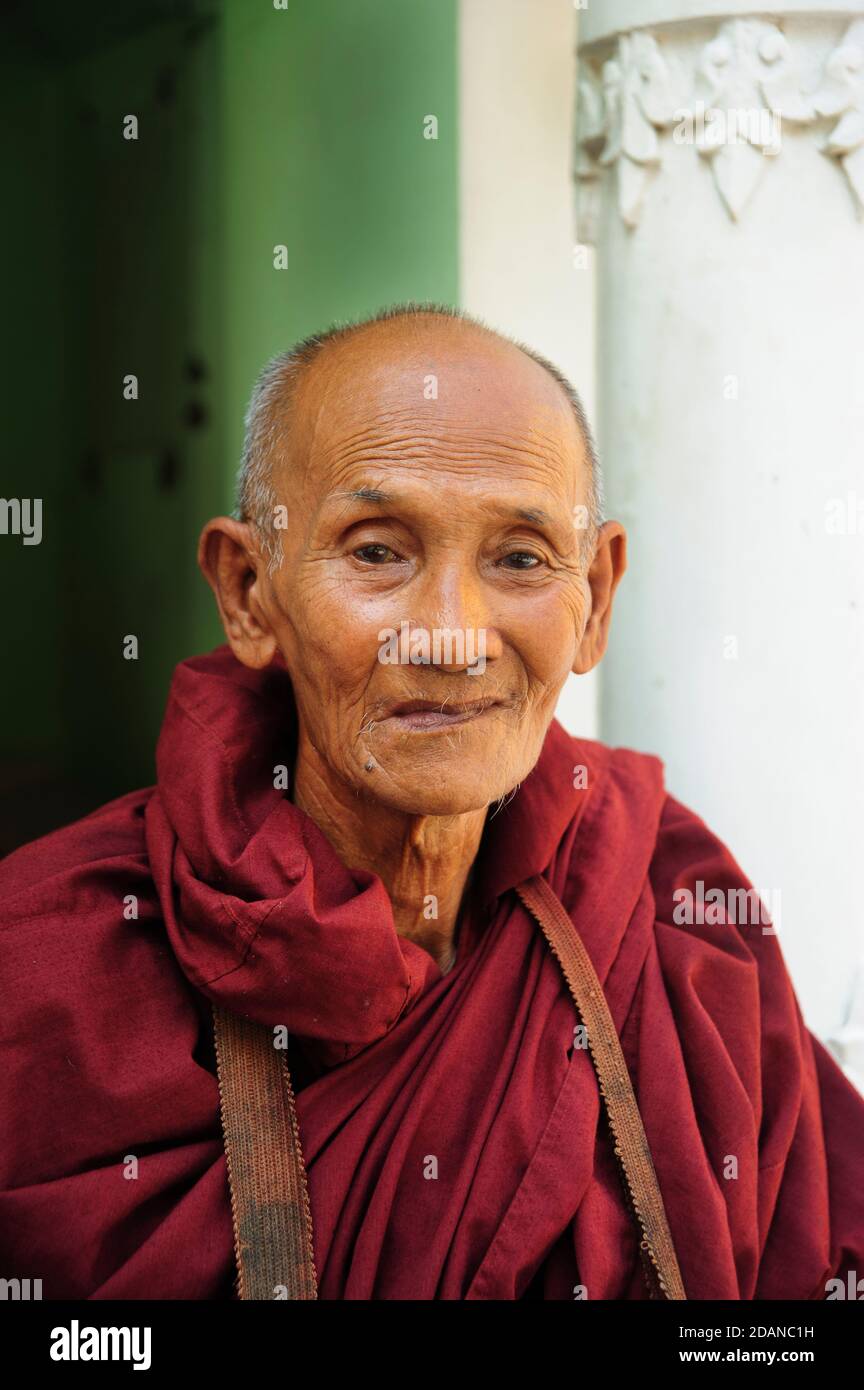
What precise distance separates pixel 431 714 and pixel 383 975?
1.21 feet

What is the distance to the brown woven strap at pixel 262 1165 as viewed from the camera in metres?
1.75

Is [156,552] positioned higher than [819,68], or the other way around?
[819,68]

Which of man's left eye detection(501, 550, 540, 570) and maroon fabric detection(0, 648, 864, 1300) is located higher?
man's left eye detection(501, 550, 540, 570)

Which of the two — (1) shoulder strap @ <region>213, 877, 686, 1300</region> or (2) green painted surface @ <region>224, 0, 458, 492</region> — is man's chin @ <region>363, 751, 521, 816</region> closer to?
(1) shoulder strap @ <region>213, 877, 686, 1300</region>

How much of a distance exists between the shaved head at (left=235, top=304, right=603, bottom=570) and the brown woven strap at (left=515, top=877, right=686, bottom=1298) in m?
0.60

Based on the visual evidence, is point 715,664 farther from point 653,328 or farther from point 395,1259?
point 395,1259

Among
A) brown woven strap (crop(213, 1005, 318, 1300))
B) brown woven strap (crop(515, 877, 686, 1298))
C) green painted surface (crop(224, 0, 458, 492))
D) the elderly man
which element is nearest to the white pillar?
green painted surface (crop(224, 0, 458, 492))

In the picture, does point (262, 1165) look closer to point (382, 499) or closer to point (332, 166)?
point (382, 499)

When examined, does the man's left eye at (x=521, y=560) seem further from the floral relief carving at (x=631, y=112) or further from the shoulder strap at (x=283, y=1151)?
the floral relief carving at (x=631, y=112)

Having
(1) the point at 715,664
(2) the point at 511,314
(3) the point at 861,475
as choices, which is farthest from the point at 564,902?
(2) the point at 511,314

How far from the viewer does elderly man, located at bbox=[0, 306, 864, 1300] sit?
70.5 inches

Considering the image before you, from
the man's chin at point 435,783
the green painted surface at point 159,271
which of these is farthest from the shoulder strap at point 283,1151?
the green painted surface at point 159,271
